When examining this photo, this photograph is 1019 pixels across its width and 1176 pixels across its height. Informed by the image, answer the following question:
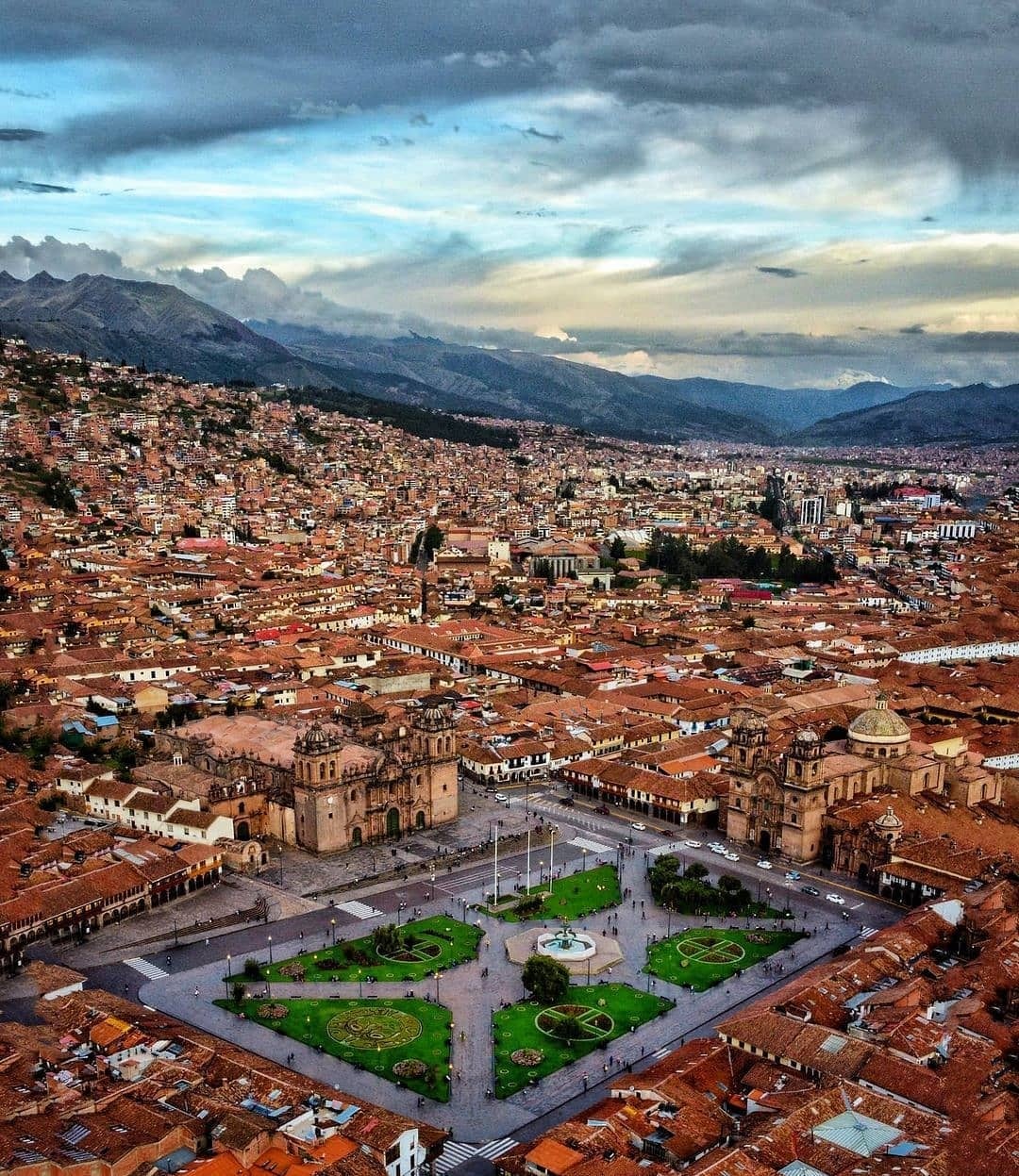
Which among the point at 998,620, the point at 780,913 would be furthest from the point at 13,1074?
the point at 998,620

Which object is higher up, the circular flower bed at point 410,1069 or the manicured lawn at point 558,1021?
the circular flower bed at point 410,1069

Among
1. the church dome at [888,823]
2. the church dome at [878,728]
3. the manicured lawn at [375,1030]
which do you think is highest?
the church dome at [878,728]

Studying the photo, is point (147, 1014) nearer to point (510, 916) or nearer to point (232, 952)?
point (232, 952)

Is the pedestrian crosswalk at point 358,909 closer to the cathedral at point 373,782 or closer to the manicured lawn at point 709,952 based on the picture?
the cathedral at point 373,782

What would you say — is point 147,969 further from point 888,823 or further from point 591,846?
point 888,823

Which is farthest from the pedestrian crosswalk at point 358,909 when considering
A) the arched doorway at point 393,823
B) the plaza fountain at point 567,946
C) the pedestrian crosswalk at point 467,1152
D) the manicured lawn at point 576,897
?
the pedestrian crosswalk at point 467,1152

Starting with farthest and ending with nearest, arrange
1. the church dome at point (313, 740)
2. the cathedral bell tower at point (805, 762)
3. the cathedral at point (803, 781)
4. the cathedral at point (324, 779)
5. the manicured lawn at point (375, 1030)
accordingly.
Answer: the cathedral at point (803, 781), the cathedral bell tower at point (805, 762), the cathedral at point (324, 779), the church dome at point (313, 740), the manicured lawn at point (375, 1030)

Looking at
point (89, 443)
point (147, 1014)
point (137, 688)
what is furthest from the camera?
point (89, 443)

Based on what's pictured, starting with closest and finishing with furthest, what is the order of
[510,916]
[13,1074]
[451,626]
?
[13,1074] → [510,916] → [451,626]
